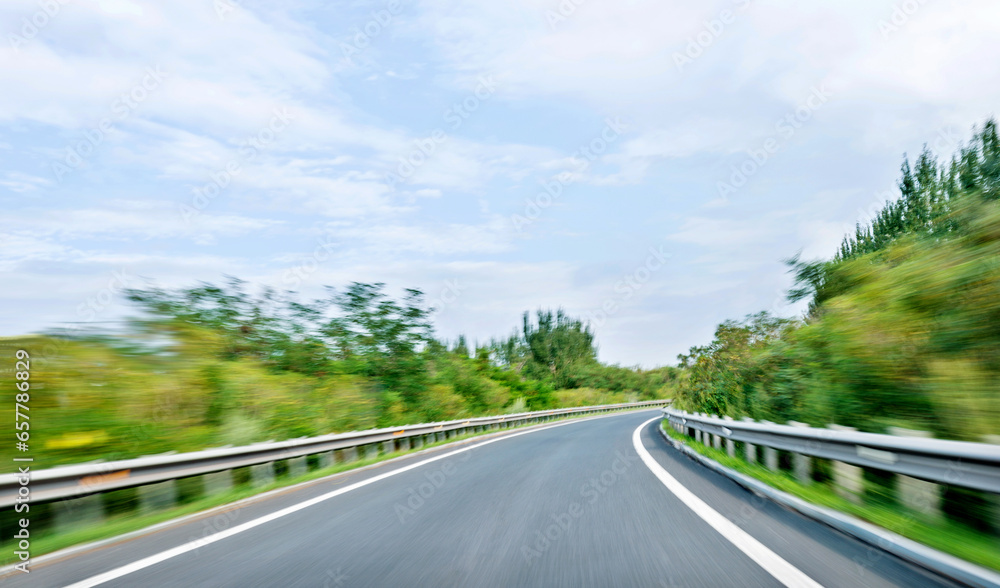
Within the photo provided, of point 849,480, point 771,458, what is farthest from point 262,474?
point 849,480

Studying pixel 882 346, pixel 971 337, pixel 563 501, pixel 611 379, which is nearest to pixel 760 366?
pixel 882 346

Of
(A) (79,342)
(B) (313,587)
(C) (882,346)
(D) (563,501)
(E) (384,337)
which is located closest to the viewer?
(B) (313,587)

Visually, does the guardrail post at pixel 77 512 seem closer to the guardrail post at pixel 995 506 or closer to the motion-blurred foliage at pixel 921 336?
the guardrail post at pixel 995 506

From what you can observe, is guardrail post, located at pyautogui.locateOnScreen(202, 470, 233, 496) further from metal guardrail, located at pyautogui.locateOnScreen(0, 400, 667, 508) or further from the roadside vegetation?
the roadside vegetation

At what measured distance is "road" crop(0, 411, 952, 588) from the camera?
4.43m

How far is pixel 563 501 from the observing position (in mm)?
7641

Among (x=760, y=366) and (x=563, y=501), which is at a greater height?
(x=760, y=366)

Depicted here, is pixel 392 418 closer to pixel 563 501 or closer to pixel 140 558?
pixel 563 501

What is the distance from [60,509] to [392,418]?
19.2 metres

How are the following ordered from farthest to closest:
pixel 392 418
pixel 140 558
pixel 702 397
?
1. pixel 392 418
2. pixel 702 397
3. pixel 140 558

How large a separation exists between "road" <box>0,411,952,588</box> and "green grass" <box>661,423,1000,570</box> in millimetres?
371

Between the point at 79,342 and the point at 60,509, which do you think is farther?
the point at 79,342

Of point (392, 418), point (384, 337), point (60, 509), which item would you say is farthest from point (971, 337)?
point (384, 337)

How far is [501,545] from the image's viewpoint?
549 cm
